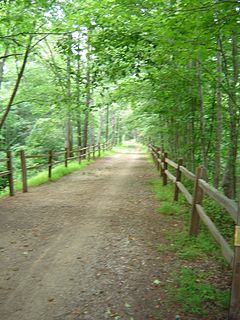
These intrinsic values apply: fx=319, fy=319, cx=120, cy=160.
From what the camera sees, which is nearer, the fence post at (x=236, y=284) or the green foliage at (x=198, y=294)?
the fence post at (x=236, y=284)

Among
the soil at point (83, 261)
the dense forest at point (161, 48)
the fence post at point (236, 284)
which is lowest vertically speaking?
the soil at point (83, 261)

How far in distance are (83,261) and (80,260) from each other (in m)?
0.06

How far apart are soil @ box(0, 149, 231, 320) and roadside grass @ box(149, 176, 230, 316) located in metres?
0.15

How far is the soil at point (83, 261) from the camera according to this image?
3.64 metres

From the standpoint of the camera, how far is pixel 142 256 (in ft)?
16.7

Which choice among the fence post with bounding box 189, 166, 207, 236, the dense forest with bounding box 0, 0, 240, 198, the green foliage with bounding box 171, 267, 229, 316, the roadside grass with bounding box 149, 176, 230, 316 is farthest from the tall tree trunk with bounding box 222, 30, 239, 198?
the green foliage with bounding box 171, 267, 229, 316

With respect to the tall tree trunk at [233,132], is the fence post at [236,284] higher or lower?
lower

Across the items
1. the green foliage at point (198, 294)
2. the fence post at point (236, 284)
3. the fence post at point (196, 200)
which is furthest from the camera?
the fence post at point (196, 200)

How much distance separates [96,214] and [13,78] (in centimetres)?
1583

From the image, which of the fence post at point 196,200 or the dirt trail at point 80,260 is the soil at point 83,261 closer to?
the dirt trail at point 80,260

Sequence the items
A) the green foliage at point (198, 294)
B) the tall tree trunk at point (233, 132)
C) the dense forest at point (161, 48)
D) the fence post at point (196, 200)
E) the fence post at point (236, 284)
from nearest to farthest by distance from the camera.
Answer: the fence post at point (236, 284), the green foliage at point (198, 294), the dense forest at point (161, 48), the fence post at point (196, 200), the tall tree trunk at point (233, 132)

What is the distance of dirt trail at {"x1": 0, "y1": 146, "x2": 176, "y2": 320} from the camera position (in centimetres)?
364

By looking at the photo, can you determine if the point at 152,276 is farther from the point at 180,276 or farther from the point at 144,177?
the point at 144,177

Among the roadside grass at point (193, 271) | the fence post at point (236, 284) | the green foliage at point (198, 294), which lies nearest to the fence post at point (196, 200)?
the roadside grass at point (193, 271)
